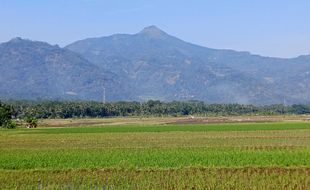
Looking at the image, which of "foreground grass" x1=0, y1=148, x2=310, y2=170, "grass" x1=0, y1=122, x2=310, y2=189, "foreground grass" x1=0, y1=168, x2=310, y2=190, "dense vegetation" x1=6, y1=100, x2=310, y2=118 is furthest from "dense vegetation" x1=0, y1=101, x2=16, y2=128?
"foreground grass" x1=0, y1=168, x2=310, y2=190

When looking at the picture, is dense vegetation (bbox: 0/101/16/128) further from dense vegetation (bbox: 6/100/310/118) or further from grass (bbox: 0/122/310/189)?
grass (bbox: 0/122/310/189)

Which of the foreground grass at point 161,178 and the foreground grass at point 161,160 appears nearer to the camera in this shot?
the foreground grass at point 161,178

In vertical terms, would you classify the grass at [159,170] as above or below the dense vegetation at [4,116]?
below

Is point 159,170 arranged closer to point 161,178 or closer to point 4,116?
point 161,178

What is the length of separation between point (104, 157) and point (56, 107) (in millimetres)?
118381

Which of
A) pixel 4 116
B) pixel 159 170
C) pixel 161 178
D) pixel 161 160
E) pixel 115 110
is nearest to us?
pixel 161 178

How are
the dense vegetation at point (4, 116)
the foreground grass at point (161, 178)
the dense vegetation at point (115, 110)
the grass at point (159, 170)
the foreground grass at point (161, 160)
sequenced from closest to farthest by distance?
the foreground grass at point (161, 178) → the grass at point (159, 170) → the foreground grass at point (161, 160) → the dense vegetation at point (4, 116) → the dense vegetation at point (115, 110)

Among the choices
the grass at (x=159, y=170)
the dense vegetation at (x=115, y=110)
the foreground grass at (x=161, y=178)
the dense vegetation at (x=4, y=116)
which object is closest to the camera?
the foreground grass at (x=161, y=178)

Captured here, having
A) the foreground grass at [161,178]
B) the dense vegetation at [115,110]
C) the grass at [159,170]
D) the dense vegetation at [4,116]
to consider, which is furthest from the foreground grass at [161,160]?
the dense vegetation at [115,110]

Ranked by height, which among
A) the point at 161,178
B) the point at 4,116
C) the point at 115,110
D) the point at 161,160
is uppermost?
the point at 115,110

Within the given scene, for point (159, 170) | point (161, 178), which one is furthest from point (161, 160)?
point (161, 178)

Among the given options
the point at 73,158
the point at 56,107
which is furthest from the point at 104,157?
the point at 56,107

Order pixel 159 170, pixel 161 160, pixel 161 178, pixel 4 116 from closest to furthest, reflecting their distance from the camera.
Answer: pixel 161 178
pixel 159 170
pixel 161 160
pixel 4 116

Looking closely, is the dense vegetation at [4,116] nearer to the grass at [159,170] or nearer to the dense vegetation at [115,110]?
the dense vegetation at [115,110]
